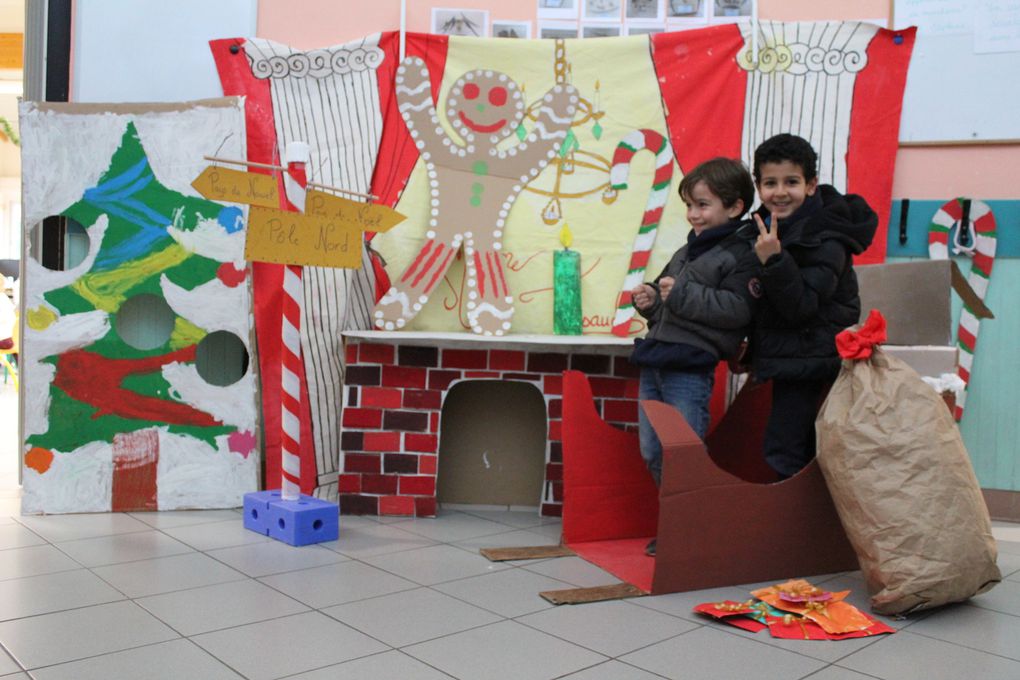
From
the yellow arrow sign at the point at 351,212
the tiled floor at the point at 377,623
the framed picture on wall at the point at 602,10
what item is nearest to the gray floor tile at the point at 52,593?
the tiled floor at the point at 377,623

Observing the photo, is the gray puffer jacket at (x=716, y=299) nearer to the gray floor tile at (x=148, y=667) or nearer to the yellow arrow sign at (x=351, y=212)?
the yellow arrow sign at (x=351, y=212)

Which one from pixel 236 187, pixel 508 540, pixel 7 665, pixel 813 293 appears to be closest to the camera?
pixel 7 665

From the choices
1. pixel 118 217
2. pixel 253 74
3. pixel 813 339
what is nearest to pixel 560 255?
pixel 813 339

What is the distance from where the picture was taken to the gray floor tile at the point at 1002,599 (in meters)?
2.05

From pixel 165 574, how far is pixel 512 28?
215cm

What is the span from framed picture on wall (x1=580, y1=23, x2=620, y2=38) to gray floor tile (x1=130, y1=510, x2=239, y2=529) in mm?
2071

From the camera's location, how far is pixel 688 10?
3.10 meters

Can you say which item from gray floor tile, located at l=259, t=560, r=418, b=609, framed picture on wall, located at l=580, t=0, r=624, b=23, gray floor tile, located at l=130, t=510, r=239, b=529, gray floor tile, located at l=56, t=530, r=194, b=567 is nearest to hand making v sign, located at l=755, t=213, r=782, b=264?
gray floor tile, located at l=259, t=560, r=418, b=609

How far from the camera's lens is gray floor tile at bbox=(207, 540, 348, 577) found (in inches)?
88.6

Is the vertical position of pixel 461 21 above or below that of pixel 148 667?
above

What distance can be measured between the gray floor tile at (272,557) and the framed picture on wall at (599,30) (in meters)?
1.99

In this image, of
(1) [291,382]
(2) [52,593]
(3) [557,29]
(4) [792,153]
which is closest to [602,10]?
(3) [557,29]

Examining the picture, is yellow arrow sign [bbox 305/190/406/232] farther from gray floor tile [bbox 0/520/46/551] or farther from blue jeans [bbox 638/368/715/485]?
gray floor tile [bbox 0/520/46/551]

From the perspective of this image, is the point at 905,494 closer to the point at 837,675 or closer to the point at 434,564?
the point at 837,675
